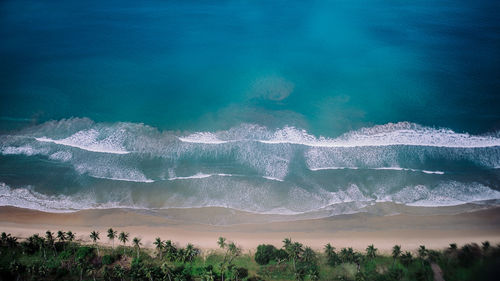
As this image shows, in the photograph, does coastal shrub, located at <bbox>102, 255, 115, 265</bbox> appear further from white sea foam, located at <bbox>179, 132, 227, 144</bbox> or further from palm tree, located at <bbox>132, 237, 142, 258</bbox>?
white sea foam, located at <bbox>179, 132, 227, 144</bbox>

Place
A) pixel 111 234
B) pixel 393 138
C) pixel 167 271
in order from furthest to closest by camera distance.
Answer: pixel 393 138
pixel 111 234
pixel 167 271

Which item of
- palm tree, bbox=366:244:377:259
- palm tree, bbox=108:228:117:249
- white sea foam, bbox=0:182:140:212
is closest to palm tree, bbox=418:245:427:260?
palm tree, bbox=366:244:377:259

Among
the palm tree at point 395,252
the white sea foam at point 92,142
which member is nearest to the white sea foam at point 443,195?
the palm tree at point 395,252

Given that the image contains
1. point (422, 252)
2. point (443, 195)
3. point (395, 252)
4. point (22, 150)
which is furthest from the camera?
point (22, 150)

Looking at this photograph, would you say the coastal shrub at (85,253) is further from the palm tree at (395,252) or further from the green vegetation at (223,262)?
the palm tree at (395,252)

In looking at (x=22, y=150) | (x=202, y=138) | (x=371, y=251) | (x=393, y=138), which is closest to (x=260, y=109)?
(x=202, y=138)

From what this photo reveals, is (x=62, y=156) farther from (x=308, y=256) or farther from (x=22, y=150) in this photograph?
(x=308, y=256)
